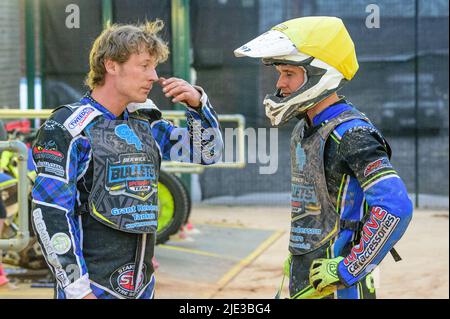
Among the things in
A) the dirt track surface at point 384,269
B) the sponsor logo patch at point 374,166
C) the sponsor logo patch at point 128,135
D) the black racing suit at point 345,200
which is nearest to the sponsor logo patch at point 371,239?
the black racing suit at point 345,200

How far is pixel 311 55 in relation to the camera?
345cm

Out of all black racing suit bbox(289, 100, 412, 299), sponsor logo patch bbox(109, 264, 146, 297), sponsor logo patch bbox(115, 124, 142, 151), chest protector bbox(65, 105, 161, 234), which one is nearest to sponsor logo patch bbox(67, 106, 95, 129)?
chest protector bbox(65, 105, 161, 234)

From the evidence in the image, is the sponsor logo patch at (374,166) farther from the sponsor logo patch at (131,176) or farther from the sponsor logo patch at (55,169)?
the sponsor logo patch at (55,169)

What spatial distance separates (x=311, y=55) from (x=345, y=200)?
1.73 feet

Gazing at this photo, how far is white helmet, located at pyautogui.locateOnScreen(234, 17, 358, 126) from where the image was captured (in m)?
3.44

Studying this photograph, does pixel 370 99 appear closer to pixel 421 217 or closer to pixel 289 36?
pixel 421 217

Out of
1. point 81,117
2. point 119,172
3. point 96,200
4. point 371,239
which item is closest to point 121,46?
point 81,117

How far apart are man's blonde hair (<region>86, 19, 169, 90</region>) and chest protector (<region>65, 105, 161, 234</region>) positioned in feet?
0.51

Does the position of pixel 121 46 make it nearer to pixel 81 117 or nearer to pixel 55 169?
pixel 81 117

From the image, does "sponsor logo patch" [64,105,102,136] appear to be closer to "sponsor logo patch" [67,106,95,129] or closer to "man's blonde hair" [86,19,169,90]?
"sponsor logo patch" [67,106,95,129]

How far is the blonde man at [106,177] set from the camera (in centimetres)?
329

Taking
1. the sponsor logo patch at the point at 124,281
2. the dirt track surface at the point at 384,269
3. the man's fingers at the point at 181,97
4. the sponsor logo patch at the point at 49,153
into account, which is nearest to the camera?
the sponsor logo patch at the point at 49,153
